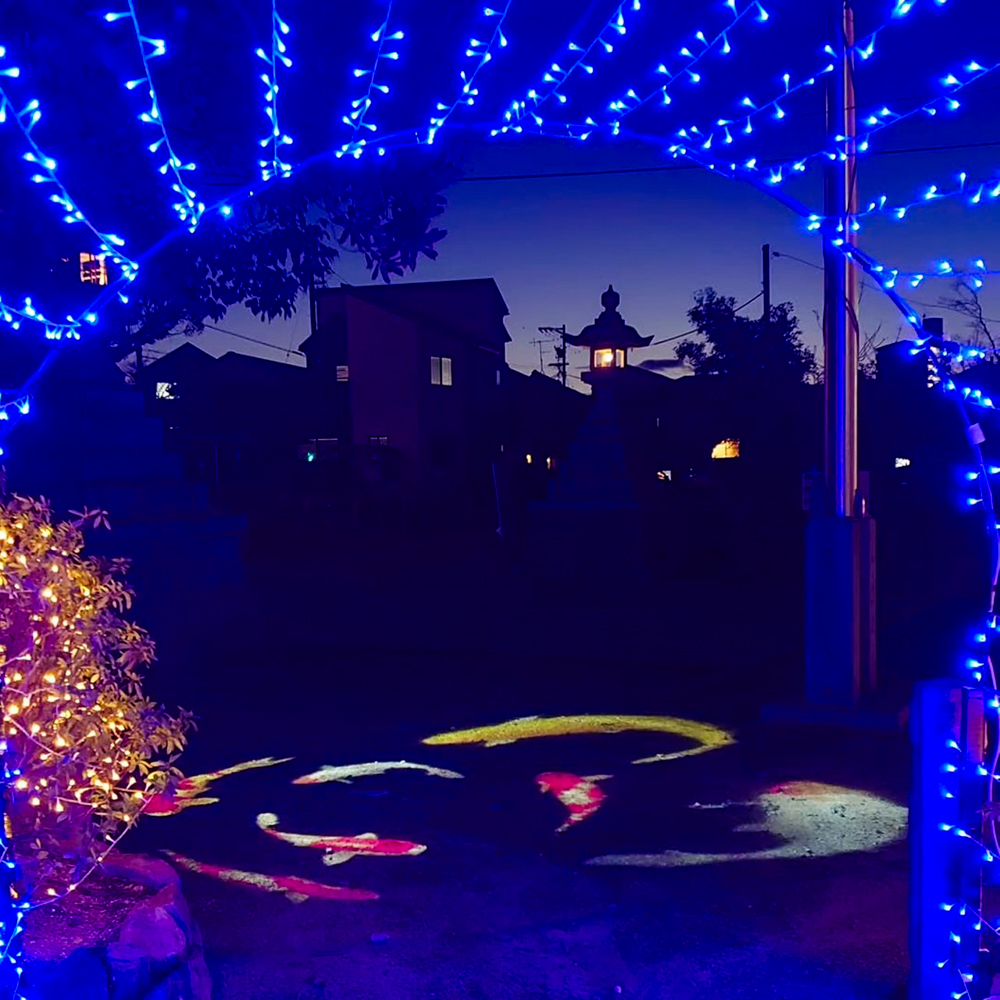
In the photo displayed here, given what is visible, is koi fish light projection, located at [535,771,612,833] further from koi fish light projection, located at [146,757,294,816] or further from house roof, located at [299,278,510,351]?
house roof, located at [299,278,510,351]

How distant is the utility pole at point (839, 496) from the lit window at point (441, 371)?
92.3ft

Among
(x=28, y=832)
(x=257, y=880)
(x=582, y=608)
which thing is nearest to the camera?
(x=28, y=832)

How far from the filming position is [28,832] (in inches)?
139

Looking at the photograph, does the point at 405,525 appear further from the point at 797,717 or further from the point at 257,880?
the point at 257,880

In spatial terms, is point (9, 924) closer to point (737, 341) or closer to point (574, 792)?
point (574, 792)

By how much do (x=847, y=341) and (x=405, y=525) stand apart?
22.9 meters

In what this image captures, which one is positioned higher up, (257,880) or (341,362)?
(341,362)

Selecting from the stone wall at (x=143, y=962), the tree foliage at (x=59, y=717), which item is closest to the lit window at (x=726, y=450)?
the tree foliage at (x=59, y=717)

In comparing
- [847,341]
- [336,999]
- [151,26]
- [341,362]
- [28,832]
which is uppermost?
[341,362]

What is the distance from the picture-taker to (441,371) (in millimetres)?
36094

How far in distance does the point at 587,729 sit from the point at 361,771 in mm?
1901

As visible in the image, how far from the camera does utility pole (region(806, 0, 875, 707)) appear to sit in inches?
308

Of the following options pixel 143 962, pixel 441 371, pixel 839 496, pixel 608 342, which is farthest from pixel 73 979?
pixel 441 371

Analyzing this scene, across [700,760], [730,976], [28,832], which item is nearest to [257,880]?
[28,832]
